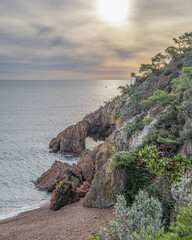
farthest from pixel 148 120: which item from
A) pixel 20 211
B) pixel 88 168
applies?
pixel 20 211

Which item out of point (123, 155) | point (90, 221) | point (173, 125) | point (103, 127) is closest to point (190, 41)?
point (103, 127)

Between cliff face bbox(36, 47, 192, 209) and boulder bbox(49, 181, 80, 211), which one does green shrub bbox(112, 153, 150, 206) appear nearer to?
cliff face bbox(36, 47, 192, 209)

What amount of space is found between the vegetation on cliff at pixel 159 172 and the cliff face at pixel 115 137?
99 millimetres

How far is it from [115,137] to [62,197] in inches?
302

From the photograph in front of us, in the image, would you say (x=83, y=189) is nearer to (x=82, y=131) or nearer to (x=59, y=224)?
(x=59, y=224)

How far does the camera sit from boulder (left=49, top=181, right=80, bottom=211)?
1878 centimetres

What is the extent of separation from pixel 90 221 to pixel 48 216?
17.9 ft

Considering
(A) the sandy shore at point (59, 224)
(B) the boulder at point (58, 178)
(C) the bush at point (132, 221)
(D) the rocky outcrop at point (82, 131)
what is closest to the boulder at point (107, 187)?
(A) the sandy shore at point (59, 224)

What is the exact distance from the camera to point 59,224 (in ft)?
48.5

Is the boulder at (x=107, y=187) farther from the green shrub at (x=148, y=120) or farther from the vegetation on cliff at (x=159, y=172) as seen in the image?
the green shrub at (x=148, y=120)

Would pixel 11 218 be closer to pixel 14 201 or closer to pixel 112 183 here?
pixel 14 201

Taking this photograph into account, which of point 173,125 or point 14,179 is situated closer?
point 173,125

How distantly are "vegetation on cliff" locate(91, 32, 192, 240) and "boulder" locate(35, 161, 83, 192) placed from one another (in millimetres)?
7739

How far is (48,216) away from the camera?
1761cm
